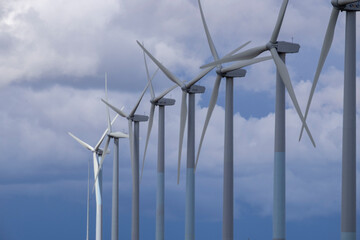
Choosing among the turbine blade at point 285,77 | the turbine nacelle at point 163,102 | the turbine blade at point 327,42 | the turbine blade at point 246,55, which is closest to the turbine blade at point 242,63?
the turbine blade at point 246,55

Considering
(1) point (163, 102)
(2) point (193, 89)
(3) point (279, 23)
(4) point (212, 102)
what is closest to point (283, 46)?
(3) point (279, 23)

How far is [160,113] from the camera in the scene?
65.1 meters

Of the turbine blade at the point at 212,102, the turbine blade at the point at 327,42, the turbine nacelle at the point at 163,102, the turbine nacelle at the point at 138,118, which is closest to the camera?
the turbine blade at the point at 327,42

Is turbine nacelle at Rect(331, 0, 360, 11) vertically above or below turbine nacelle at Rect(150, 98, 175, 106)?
above

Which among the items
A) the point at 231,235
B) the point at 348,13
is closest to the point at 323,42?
the point at 348,13

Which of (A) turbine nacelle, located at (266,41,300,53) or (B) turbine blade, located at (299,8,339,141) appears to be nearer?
(B) turbine blade, located at (299,8,339,141)

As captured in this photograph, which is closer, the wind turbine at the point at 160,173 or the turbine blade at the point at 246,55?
the turbine blade at the point at 246,55

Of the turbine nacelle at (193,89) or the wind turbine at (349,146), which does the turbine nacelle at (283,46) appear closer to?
the wind turbine at (349,146)

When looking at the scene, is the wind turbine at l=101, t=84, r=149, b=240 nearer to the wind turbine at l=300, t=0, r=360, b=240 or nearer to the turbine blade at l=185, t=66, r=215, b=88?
the turbine blade at l=185, t=66, r=215, b=88

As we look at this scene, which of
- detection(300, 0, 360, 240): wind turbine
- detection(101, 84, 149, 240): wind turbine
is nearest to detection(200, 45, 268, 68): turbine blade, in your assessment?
detection(300, 0, 360, 240): wind turbine

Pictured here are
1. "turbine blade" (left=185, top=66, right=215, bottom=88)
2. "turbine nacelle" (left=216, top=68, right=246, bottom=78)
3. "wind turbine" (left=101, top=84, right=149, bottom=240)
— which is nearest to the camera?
"turbine nacelle" (left=216, top=68, right=246, bottom=78)

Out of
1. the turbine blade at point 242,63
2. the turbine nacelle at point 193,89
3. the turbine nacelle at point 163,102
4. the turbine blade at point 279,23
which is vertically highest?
the turbine blade at point 279,23

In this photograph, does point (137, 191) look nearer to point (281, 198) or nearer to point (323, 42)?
point (281, 198)

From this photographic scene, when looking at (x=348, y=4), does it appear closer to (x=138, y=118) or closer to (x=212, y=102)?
(x=212, y=102)
